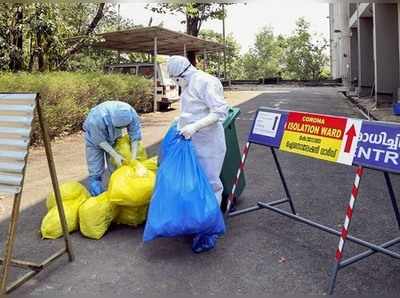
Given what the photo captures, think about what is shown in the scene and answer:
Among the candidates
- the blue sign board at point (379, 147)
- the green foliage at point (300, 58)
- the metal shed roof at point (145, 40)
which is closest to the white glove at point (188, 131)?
the blue sign board at point (379, 147)

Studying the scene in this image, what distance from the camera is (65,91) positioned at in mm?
10312

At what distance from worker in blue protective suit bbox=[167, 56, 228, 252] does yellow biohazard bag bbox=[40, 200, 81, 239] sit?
128 cm

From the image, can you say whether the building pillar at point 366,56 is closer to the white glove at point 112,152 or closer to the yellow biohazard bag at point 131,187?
the white glove at point 112,152

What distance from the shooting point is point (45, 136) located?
3.58 meters

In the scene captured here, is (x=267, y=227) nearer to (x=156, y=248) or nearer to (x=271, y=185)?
(x=156, y=248)

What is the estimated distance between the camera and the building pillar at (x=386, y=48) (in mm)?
15547

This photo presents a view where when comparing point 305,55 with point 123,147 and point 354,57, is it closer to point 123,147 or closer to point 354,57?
point 354,57

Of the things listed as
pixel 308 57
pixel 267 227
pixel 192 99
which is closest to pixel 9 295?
pixel 192 99

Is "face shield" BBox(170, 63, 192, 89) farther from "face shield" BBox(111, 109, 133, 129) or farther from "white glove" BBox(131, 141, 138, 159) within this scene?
"white glove" BBox(131, 141, 138, 159)

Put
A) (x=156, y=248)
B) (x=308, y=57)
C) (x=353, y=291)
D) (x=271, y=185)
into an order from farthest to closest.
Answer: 1. (x=308, y=57)
2. (x=271, y=185)
3. (x=156, y=248)
4. (x=353, y=291)

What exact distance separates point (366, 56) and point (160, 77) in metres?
9.98

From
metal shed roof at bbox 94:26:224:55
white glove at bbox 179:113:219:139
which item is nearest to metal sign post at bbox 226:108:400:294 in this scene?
white glove at bbox 179:113:219:139

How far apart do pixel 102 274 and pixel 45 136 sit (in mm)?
1158

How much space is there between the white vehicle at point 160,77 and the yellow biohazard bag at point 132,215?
11863mm
